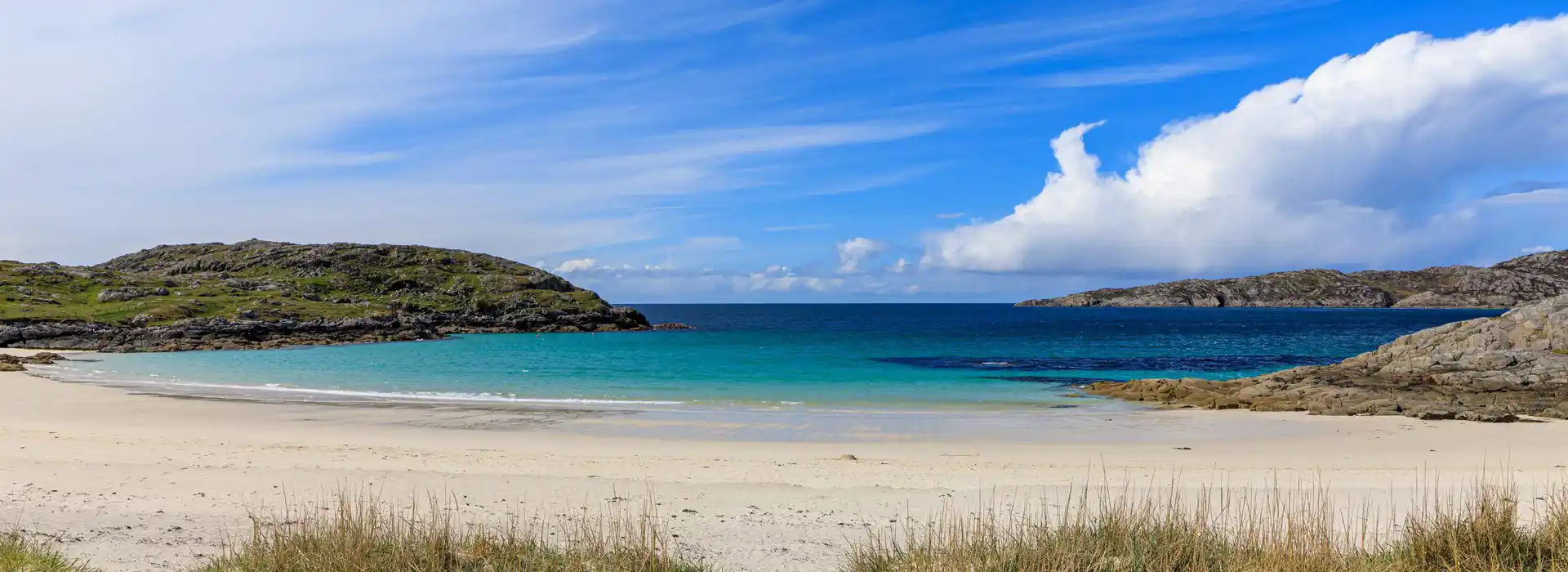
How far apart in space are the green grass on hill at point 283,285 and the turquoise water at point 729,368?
2070 cm

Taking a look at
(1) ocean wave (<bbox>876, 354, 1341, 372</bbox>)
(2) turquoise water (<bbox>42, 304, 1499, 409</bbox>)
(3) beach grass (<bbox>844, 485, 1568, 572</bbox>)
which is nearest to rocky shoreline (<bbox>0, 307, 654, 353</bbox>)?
(2) turquoise water (<bbox>42, 304, 1499, 409</bbox>)

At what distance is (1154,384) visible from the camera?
3369cm

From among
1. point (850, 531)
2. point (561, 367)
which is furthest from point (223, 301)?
point (850, 531)

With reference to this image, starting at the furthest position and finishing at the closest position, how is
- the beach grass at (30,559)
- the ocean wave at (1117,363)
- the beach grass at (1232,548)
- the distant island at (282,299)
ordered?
the distant island at (282,299) < the ocean wave at (1117,363) < the beach grass at (30,559) < the beach grass at (1232,548)

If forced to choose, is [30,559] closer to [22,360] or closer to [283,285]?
[22,360]

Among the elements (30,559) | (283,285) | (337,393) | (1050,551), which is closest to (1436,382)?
(1050,551)

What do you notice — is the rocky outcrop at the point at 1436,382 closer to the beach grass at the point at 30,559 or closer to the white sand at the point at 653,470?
the white sand at the point at 653,470

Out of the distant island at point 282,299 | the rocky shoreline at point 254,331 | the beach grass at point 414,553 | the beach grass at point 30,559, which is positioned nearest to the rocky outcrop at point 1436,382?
the beach grass at point 414,553

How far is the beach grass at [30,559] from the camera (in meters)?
7.05

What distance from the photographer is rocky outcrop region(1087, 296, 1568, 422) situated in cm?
2612

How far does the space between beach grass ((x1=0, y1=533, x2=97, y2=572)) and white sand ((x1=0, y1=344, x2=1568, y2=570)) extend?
465 millimetres

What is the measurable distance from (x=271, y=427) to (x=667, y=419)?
432 inches

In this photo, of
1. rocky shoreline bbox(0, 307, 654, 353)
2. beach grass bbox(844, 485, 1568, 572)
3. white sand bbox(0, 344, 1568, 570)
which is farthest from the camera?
rocky shoreline bbox(0, 307, 654, 353)

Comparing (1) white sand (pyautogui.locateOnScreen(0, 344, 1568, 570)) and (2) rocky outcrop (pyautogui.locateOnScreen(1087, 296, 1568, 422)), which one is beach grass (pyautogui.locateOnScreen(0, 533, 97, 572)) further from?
(2) rocky outcrop (pyautogui.locateOnScreen(1087, 296, 1568, 422))
